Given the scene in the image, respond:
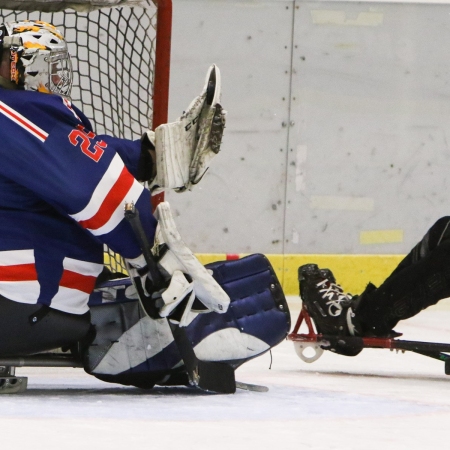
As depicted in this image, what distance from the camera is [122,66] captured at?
3463mm

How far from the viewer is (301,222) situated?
16.6 ft

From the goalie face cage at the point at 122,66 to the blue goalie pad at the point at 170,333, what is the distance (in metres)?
0.48

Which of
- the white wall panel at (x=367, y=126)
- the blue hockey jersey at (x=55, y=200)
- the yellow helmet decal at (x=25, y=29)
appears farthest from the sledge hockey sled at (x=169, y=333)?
the white wall panel at (x=367, y=126)

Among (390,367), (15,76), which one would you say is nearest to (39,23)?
(15,76)

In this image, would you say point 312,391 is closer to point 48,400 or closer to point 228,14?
point 48,400

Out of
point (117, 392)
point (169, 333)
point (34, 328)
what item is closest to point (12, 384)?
point (34, 328)

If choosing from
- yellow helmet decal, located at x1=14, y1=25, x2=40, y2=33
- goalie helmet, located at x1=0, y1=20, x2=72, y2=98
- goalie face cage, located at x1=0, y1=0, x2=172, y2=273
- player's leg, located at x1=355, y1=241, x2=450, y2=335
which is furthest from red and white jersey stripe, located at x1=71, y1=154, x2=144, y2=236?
player's leg, located at x1=355, y1=241, x2=450, y2=335

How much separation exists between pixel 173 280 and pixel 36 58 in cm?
53

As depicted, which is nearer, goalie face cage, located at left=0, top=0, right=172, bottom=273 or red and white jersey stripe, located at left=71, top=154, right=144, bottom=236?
red and white jersey stripe, located at left=71, top=154, right=144, bottom=236

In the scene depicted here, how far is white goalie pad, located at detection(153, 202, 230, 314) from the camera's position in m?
2.16

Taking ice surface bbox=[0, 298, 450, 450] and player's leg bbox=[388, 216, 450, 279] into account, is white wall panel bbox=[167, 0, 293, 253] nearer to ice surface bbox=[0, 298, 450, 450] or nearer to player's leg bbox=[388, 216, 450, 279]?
ice surface bbox=[0, 298, 450, 450]

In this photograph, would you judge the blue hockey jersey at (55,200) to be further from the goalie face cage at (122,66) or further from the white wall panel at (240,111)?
the white wall panel at (240,111)

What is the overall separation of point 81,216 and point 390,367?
1.31 m

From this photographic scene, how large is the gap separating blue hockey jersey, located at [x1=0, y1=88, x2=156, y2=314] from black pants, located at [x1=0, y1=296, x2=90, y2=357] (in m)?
0.02
